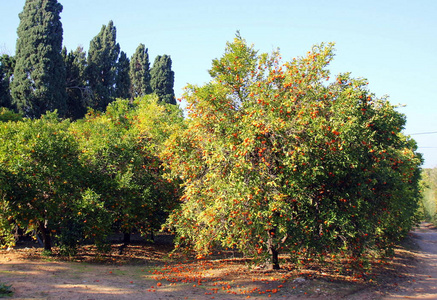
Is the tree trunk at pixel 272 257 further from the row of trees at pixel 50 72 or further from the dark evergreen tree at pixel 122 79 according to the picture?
the dark evergreen tree at pixel 122 79

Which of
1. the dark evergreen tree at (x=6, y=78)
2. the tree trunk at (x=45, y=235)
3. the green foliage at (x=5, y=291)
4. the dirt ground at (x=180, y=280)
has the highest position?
the dark evergreen tree at (x=6, y=78)

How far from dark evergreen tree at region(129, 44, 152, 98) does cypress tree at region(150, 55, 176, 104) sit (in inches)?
36.8

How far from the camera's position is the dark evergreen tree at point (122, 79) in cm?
3634

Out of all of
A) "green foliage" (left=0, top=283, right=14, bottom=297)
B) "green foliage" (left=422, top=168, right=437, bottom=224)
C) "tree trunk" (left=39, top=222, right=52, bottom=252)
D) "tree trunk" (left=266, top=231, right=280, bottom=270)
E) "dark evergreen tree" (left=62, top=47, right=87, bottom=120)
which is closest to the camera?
"green foliage" (left=0, top=283, right=14, bottom=297)

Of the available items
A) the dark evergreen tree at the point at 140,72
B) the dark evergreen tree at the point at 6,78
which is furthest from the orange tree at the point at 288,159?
the dark evergreen tree at the point at 140,72

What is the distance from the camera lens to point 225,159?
339 inches

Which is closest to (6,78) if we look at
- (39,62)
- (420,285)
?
(39,62)

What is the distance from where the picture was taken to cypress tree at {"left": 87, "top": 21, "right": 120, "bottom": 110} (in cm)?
3309

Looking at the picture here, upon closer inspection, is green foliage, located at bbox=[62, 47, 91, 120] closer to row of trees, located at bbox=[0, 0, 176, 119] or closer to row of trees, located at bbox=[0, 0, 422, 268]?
row of trees, located at bbox=[0, 0, 176, 119]

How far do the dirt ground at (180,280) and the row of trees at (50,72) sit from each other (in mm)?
15729

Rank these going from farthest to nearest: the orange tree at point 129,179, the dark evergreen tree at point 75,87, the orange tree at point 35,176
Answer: the dark evergreen tree at point 75,87
the orange tree at point 129,179
the orange tree at point 35,176

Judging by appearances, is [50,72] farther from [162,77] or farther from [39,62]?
[162,77]

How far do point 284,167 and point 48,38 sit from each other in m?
25.3

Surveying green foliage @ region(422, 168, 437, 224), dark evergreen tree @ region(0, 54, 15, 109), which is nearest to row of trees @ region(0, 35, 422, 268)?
dark evergreen tree @ region(0, 54, 15, 109)
